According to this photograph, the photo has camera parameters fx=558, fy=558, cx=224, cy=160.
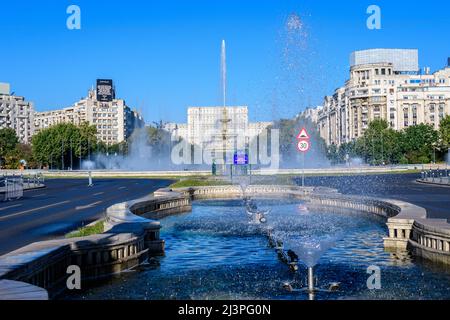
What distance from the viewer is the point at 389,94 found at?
142 m

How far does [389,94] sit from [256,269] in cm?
13660

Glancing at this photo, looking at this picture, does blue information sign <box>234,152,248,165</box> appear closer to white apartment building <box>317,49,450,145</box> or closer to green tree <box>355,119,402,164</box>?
green tree <box>355,119,402,164</box>

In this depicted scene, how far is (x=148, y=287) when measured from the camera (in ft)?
37.1

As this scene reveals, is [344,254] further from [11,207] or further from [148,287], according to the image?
[11,207]

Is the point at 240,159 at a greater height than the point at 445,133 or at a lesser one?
lesser

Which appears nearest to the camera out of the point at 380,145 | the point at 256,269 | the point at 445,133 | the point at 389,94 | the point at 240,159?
the point at 256,269

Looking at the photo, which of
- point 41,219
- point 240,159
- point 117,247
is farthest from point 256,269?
point 240,159

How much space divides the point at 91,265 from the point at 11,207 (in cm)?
1803

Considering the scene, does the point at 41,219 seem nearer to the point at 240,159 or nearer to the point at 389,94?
the point at 240,159

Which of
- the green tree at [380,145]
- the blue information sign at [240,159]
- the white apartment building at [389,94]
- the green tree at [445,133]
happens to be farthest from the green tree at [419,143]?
the blue information sign at [240,159]

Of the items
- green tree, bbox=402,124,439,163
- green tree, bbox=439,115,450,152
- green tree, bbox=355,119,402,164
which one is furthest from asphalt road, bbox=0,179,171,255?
green tree, bbox=402,124,439,163

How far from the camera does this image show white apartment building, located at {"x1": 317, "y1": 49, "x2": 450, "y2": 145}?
461ft

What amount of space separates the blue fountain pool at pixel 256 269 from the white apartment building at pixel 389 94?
126 metres
